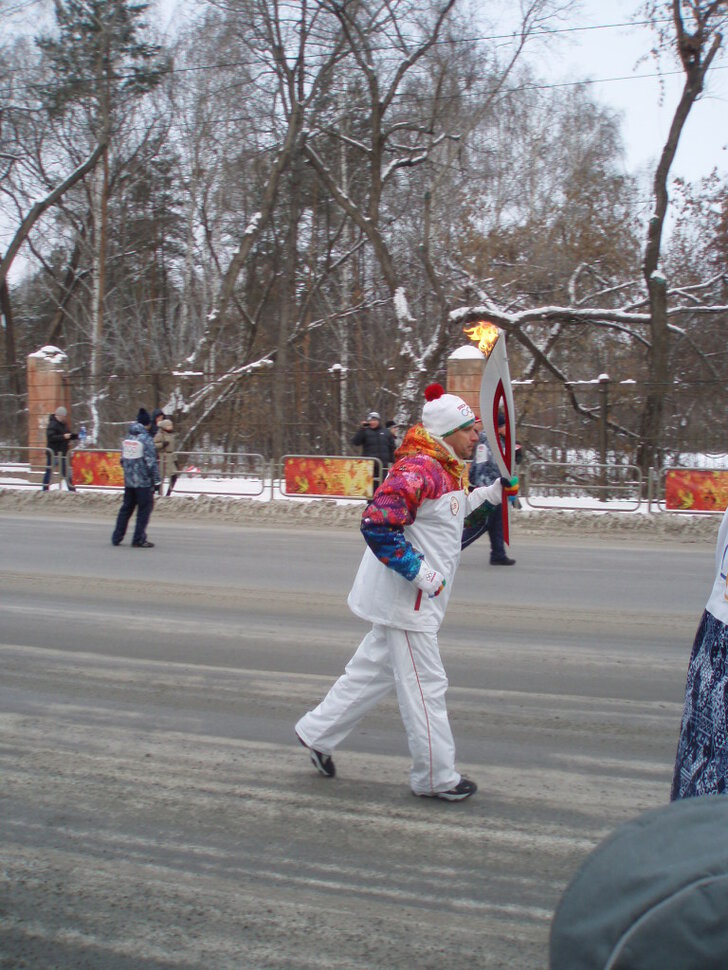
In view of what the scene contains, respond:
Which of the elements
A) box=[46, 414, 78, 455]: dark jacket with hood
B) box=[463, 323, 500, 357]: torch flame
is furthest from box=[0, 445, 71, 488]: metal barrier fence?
box=[463, 323, 500, 357]: torch flame

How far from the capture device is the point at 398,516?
4168 mm

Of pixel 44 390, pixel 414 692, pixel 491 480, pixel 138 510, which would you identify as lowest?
pixel 414 692

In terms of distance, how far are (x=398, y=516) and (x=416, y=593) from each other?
1.22ft

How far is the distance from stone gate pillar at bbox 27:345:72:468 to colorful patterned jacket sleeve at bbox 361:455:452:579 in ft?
70.1

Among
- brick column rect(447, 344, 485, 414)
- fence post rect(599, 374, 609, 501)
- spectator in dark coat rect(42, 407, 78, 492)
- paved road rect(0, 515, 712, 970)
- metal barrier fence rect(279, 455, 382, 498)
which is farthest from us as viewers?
spectator in dark coat rect(42, 407, 78, 492)

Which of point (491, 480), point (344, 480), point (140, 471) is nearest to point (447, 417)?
point (491, 480)

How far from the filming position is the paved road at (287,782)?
3.26 m

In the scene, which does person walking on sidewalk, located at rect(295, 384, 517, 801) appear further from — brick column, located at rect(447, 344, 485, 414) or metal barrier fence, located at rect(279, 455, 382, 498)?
brick column, located at rect(447, 344, 485, 414)

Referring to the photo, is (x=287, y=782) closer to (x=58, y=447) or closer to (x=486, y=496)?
(x=486, y=496)

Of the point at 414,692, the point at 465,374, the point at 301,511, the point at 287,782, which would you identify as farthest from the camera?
the point at 465,374

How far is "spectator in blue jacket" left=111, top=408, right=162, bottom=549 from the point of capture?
12.5 m

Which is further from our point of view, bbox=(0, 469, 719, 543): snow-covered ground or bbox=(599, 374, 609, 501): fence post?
bbox=(599, 374, 609, 501): fence post

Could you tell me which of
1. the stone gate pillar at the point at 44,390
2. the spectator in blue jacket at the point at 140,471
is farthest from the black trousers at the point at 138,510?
the stone gate pillar at the point at 44,390

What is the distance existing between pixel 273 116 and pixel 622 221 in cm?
1040
